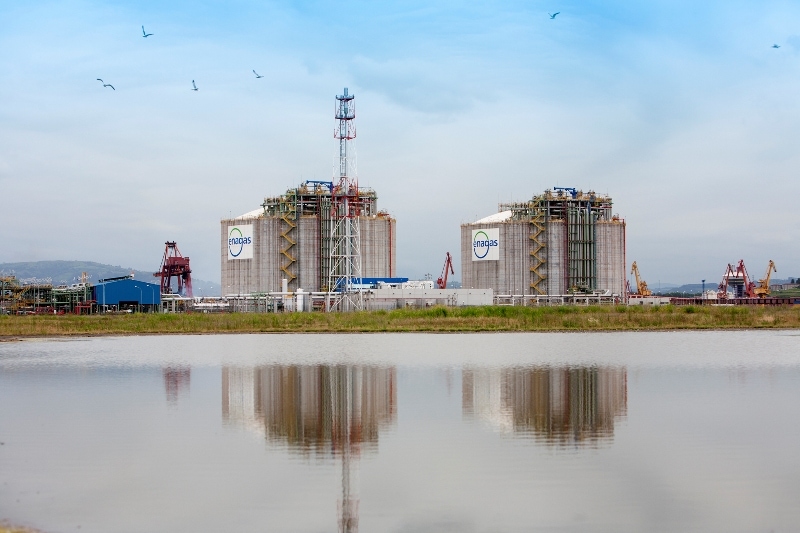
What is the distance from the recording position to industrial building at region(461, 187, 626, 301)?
412 ft

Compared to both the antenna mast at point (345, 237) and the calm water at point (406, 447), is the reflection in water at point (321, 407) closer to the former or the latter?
the calm water at point (406, 447)

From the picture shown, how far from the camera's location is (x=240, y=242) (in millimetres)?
124688

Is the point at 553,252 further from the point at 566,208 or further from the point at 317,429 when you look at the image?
the point at 317,429

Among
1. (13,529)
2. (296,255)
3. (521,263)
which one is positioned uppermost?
(296,255)

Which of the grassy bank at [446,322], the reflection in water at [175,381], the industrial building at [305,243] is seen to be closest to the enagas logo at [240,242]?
the industrial building at [305,243]

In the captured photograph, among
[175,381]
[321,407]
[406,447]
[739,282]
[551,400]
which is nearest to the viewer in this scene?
[406,447]

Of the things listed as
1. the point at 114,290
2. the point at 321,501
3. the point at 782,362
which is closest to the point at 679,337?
the point at 782,362

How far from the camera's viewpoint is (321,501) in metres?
17.4

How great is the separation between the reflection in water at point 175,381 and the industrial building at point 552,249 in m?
83.6

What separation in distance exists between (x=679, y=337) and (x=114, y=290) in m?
91.4

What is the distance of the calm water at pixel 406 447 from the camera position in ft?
54.3

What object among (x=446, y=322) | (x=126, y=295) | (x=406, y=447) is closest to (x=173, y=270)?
(x=126, y=295)

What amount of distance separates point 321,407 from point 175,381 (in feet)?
37.0

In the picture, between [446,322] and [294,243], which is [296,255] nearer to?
[294,243]
